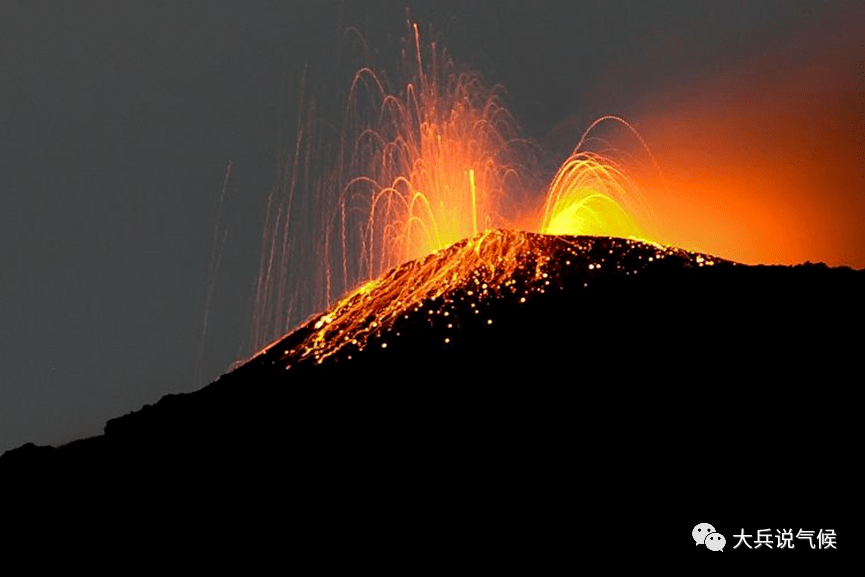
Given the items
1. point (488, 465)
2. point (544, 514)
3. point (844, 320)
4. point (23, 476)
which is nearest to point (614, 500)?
point (544, 514)

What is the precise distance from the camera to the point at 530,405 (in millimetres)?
30562

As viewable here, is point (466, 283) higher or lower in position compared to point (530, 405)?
higher

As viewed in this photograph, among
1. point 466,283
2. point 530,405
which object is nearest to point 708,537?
point 530,405

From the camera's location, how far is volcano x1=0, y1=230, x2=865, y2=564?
27.3 meters

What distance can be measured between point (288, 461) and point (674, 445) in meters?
11.1

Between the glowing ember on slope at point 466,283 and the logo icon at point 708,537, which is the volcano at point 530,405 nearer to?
the glowing ember on slope at point 466,283

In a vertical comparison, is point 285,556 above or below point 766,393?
below

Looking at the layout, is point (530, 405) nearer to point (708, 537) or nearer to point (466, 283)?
point (708, 537)

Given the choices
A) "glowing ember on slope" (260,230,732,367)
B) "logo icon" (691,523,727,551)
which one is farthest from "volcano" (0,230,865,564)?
"logo icon" (691,523,727,551)

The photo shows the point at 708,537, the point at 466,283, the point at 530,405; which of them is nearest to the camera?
the point at 708,537

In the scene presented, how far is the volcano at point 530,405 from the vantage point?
1076 inches

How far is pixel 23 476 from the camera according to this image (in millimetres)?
34094

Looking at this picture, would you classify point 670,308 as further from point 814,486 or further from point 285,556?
point 285,556

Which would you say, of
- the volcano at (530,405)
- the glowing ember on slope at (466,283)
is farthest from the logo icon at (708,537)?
the glowing ember on slope at (466,283)
